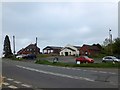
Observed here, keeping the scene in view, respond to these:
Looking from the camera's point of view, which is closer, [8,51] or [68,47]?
[8,51]

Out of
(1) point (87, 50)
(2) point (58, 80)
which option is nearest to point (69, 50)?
(1) point (87, 50)

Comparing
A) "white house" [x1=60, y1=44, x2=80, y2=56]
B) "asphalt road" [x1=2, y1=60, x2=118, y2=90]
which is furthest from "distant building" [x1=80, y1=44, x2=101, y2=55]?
"asphalt road" [x1=2, y1=60, x2=118, y2=90]

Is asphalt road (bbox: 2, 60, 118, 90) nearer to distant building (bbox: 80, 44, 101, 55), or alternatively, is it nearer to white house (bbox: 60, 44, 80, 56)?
distant building (bbox: 80, 44, 101, 55)

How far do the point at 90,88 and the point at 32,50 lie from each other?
142m

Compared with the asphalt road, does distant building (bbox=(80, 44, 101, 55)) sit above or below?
above

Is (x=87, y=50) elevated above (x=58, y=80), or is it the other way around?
(x=87, y=50)

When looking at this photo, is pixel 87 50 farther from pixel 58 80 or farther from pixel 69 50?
pixel 58 80

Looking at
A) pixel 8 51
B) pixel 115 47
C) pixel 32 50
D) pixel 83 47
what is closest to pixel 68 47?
pixel 83 47

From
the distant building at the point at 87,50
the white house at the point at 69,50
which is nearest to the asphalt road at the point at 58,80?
the distant building at the point at 87,50

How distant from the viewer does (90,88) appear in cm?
1516

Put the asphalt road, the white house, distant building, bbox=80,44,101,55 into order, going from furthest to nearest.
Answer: the white house < distant building, bbox=80,44,101,55 < the asphalt road

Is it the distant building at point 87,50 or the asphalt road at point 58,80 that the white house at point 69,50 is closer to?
the distant building at point 87,50

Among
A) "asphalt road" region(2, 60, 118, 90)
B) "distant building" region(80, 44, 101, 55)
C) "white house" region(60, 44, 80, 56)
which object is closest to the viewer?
"asphalt road" region(2, 60, 118, 90)

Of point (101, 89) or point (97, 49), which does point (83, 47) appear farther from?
point (101, 89)
